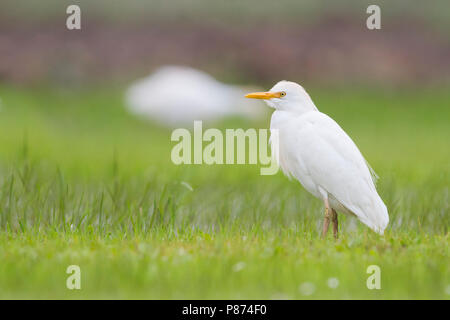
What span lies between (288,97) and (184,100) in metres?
8.29

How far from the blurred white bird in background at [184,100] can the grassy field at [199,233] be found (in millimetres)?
2678

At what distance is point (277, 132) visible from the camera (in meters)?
6.55

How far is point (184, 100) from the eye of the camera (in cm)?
1466

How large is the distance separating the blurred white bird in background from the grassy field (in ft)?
8.79

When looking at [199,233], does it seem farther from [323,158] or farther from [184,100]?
[184,100]

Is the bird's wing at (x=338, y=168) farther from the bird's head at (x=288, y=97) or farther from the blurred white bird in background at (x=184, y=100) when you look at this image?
the blurred white bird in background at (x=184, y=100)

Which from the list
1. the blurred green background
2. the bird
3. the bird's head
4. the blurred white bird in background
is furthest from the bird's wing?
the blurred white bird in background

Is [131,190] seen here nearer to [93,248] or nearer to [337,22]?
[93,248]

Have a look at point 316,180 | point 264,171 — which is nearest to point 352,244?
point 316,180

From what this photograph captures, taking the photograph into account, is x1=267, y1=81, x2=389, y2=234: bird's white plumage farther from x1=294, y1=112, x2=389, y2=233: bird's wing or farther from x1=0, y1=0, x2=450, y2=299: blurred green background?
x1=0, y1=0, x2=450, y2=299: blurred green background

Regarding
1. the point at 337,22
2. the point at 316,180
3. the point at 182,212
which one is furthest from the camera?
the point at 337,22

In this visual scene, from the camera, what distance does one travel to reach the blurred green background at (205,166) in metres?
5.21

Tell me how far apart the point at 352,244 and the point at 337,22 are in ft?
49.2

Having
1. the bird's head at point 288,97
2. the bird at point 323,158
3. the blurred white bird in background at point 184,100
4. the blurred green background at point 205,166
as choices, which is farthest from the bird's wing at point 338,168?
the blurred white bird in background at point 184,100
